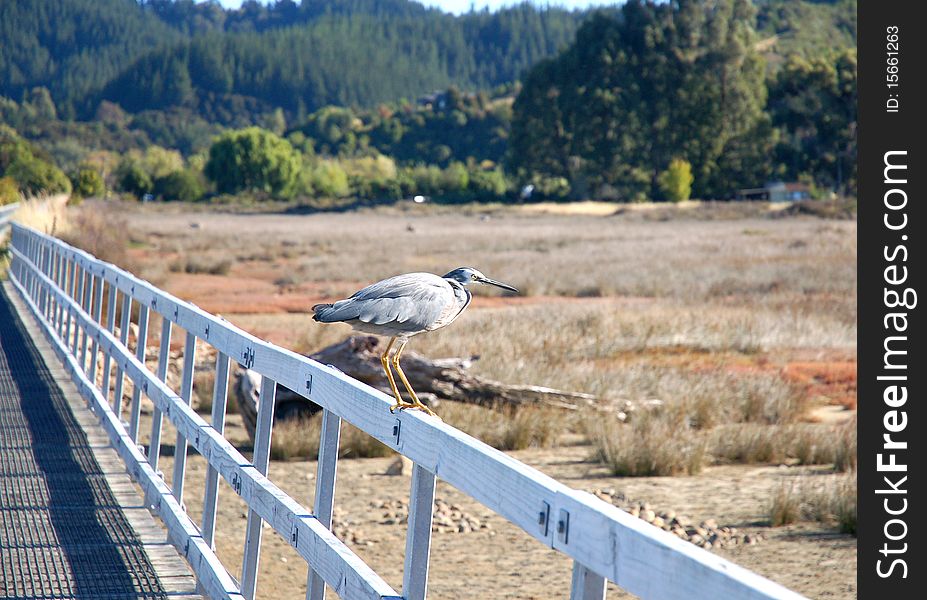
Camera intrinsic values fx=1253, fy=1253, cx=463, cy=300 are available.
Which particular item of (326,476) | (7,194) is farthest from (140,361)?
(7,194)

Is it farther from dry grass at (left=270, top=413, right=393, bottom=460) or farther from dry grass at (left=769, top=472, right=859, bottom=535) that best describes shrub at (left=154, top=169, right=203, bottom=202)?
dry grass at (left=769, top=472, right=859, bottom=535)

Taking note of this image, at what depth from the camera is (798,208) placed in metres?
68.8

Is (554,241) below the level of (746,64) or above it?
below

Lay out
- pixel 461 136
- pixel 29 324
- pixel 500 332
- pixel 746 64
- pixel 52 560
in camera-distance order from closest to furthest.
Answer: pixel 52 560
pixel 29 324
pixel 500 332
pixel 746 64
pixel 461 136

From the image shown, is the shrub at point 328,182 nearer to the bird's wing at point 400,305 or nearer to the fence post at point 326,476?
the bird's wing at point 400,305

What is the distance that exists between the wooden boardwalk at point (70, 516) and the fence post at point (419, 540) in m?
2.38

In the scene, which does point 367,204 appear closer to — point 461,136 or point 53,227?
point 53,227

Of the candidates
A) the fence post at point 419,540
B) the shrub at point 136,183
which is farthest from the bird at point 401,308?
the shrub at point 136,183

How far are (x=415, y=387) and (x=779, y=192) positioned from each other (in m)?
81.9

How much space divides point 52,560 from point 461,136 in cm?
17167
